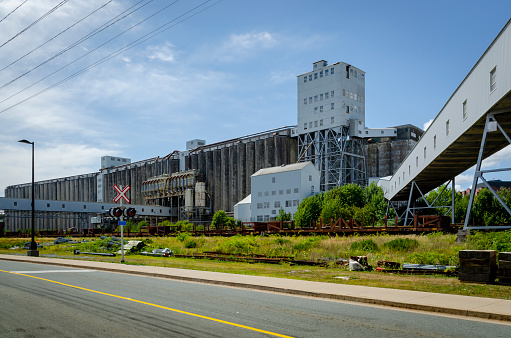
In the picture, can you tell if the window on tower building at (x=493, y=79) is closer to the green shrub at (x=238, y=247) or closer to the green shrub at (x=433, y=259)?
the green shrub at (x=433, y=259)

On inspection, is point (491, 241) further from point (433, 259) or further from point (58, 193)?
point (58, 193)

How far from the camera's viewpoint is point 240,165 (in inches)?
4203

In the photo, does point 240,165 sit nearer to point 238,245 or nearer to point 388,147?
point 388,147

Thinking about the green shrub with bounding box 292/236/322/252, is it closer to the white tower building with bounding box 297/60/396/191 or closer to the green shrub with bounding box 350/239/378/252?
the green shrub with bounding box 350/239/378/252

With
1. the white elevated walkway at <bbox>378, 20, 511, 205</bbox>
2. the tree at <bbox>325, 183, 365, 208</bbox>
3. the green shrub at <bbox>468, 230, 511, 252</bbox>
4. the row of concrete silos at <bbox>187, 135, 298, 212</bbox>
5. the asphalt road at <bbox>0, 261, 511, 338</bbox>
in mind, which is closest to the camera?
the asphalt road at <bbox>0, 261, 511, 338</bbox>

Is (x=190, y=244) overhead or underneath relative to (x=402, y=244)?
underneath

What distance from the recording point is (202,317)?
9.69m

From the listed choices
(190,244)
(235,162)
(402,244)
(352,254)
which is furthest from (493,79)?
(235,162)

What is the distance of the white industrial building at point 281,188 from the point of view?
259ft

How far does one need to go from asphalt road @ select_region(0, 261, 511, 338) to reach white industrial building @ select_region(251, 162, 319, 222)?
65.3 meters

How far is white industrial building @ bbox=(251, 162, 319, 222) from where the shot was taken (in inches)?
3108

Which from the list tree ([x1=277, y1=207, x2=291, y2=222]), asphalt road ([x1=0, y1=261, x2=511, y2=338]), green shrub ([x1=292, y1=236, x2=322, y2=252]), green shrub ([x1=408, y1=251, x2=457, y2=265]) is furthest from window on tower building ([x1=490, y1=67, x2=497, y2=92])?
tree ([x1=277, y1=207, x2=291, y2=222])

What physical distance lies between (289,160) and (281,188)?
19.0 metres

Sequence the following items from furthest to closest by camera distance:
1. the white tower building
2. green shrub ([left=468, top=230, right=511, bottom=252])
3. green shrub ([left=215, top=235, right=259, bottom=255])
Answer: the white tower building, green shrub ([left=215, top=235, right=259, bottom=255]), green shrub ([left=468, top=230, right=511, bottom=252])
